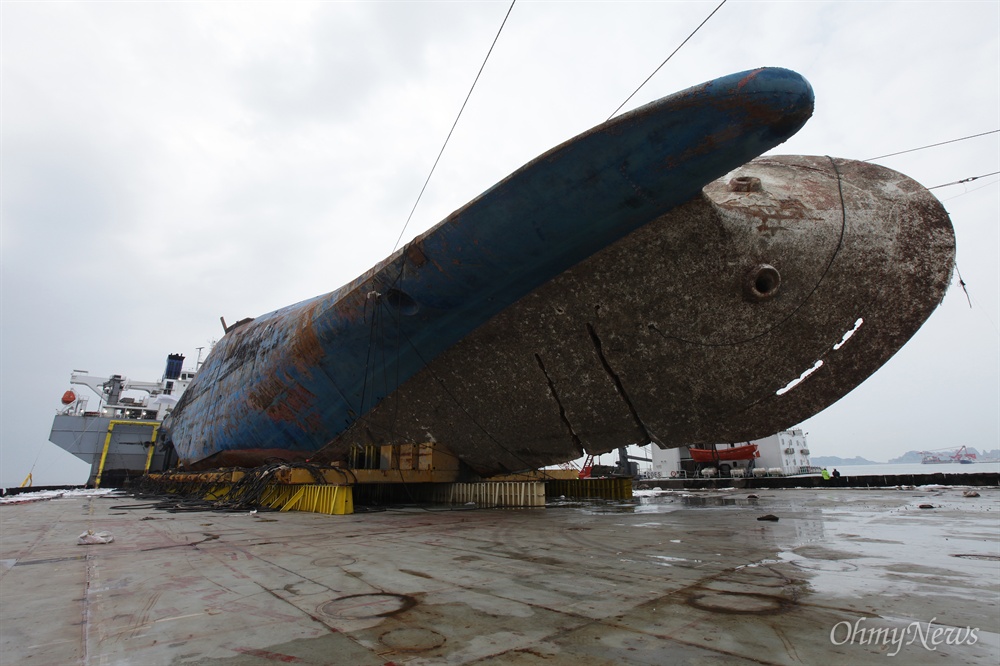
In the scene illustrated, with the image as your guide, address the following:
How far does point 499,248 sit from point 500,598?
4.08 metres

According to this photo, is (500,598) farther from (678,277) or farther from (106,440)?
(106,440)

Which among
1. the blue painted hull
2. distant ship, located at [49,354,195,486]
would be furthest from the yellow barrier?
distant ship, located at [49,354,195,486]

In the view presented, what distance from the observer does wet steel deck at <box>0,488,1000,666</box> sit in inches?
71.8

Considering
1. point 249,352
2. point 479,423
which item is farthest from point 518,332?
point 249,352

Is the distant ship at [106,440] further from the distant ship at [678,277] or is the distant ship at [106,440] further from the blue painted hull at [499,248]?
the distant ship at [678,277]

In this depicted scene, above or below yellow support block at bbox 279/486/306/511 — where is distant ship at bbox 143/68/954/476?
above

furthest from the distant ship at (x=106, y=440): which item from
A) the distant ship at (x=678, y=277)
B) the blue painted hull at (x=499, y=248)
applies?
the distant ship at (x=678, y=277)

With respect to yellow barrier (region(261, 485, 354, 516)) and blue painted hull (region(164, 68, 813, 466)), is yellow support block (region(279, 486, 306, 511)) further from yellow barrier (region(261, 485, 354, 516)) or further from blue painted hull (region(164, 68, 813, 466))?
blue painted hull (region(164, 68, 813, 466))

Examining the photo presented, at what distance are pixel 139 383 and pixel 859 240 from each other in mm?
33403
